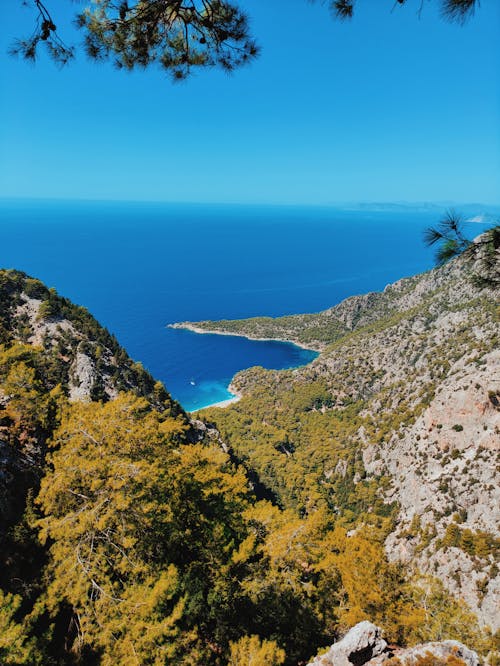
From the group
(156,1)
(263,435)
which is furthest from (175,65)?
(263,435)

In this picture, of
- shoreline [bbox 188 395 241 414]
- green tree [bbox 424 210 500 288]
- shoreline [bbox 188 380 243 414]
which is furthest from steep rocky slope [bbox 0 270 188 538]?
shoreline [bbox 188 380 243 414]

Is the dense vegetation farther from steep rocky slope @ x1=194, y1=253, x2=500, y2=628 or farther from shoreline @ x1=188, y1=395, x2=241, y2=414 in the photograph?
shoreline @ x1=188, y1=395, x2=241, y2=414

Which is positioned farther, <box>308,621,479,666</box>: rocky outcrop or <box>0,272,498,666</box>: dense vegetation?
<box>0,272,498,666</box>: dense vegetation

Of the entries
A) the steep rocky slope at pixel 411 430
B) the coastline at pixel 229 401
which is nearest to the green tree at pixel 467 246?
the steep rocky slope at pixel 411 430

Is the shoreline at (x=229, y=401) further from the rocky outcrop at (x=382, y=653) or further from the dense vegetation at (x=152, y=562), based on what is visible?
the rocky outcrop at (x=382, y=653)

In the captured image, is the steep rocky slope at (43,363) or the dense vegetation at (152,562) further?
the steep rocky slope at (43,363)

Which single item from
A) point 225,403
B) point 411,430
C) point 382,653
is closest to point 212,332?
point 225,403

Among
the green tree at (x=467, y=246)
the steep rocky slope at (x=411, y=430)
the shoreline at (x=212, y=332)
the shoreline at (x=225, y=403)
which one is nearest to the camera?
the green tree at (x=467, y=246)
